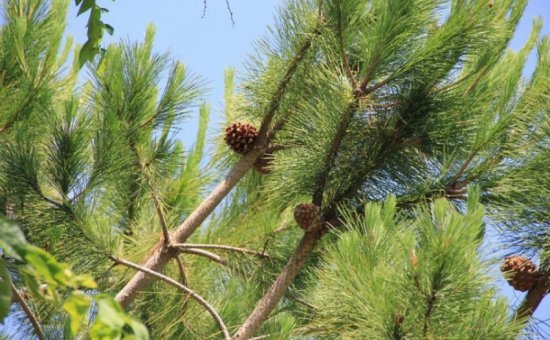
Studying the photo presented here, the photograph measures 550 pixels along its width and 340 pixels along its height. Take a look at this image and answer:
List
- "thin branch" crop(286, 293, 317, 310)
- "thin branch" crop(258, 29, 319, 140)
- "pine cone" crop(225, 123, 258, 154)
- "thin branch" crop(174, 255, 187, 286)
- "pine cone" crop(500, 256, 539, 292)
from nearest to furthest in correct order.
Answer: "pine cone" crop(500, 256, 539, 292)
"thin branch" crop(258, 29, 319, 140)
"thin branch" crop(286, 293, 317, 310)
"pine cone" crop(225, 123, 258, 154)
"thin branch" crop(174, 255, 187, 286)

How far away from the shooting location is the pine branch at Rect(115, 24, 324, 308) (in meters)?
2.06

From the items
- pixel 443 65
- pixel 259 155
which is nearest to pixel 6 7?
pixel 259 155

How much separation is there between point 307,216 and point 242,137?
0.57 metres

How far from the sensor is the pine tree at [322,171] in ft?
4.44

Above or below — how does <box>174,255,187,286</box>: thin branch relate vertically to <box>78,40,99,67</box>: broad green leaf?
below

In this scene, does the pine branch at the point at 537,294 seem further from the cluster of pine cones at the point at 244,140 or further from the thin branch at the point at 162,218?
the thin branch at the point at 162,218

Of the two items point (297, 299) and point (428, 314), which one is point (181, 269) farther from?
point (428, 314)

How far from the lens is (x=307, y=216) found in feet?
5.70

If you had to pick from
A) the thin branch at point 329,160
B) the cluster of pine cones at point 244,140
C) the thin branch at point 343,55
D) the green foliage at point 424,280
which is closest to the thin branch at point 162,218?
the cluster of pine cones at point 244,140

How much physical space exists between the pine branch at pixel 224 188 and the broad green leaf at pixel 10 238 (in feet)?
4.78

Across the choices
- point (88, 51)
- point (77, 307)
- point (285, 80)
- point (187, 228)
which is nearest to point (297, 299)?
point (187, 228)

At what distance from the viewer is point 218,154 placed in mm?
2475

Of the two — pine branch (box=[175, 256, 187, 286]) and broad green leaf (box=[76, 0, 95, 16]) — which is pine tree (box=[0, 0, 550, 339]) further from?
broad green leaf (box=[76, 0, 95, 16])

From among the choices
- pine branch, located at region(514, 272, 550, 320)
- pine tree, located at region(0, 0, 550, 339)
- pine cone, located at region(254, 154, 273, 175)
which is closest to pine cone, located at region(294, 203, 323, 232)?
pine tree, located at region(0, 0, 550, 339)
